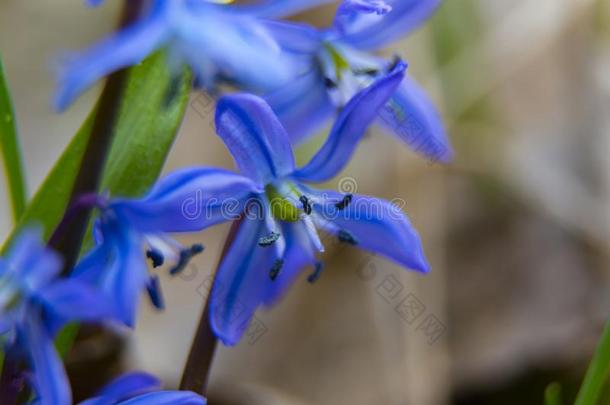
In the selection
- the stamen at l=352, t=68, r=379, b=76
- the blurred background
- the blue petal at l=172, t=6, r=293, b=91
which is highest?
the blue petal at l=172, t=6, r=293, b=91

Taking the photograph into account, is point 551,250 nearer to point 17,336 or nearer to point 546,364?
point 546,364

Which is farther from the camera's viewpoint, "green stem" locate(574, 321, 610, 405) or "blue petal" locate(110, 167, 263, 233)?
"green stem" locate(574, 321, 610, 405)

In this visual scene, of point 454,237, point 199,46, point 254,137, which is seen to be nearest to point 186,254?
point 254,137

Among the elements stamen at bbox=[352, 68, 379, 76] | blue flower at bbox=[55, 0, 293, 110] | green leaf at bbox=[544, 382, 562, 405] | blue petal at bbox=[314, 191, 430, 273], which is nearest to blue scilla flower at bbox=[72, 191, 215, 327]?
blue flower at bbox=[55, 0, 293, 110]

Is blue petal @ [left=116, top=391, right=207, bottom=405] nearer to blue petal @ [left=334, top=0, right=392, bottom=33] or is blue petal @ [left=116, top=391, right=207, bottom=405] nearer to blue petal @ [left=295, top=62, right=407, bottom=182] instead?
blue petal @ [left=295, top=62, right=407, bottom=182]

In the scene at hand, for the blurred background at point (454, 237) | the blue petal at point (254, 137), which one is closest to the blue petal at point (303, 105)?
the blue petal at point (254, 137)

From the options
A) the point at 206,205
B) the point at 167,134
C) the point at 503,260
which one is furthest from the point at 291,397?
the point at 206,205

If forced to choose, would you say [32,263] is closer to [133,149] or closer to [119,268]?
[119,268]
